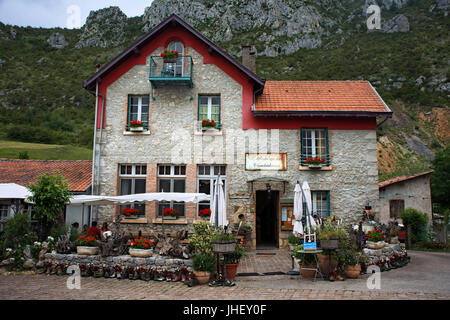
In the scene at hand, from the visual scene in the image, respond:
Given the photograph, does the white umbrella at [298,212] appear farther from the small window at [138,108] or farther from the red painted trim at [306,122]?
the small window at [138,108]

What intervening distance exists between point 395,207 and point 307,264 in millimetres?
13785

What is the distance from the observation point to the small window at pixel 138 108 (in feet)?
49.1

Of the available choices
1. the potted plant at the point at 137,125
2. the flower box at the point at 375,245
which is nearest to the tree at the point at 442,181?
the flower box at the point at 375,245

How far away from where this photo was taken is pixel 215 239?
8492 millimetres

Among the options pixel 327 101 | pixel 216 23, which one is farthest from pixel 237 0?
pixel 327 101

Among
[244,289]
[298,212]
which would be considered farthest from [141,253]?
[298,212]

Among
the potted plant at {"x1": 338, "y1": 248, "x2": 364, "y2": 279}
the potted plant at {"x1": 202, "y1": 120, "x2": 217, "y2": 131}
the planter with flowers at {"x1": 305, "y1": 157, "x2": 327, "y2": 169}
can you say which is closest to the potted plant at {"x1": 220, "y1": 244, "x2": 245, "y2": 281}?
the potted plant at {"x1": 338, "y1": 248, "x2": 364, "y2": 279}

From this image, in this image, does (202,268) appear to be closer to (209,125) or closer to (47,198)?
(47,198)

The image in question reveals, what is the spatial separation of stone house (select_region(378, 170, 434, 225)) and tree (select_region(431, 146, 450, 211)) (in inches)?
276

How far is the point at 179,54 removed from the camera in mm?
14820

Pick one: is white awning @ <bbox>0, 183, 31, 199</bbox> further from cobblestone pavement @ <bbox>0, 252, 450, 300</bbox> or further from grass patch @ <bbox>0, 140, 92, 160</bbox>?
grass patch @ <bbox>0, 140, 92, 160</bbox>

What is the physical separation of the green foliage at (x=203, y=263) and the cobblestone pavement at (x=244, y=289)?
456mm

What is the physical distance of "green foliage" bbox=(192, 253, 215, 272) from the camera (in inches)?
336

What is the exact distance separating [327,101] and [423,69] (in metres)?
38.8
